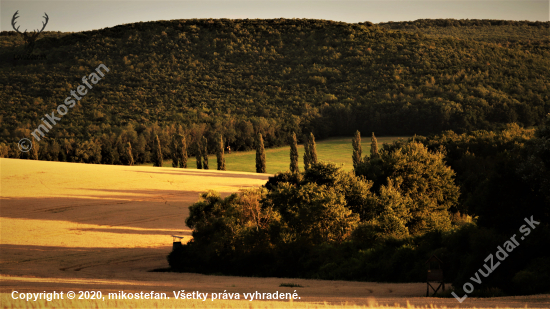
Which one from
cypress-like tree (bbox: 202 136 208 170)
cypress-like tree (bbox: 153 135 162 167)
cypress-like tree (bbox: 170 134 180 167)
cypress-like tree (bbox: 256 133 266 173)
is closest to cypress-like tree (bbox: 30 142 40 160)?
cypress-like tree (bbox: 153 135 162 167)

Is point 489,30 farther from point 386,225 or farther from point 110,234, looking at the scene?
point 110,234

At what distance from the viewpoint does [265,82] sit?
151 meters

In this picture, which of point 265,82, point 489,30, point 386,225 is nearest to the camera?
point 386,225

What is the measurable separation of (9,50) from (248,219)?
121m

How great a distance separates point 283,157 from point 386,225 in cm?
6867

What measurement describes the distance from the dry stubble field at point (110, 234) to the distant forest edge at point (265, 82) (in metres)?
24.7

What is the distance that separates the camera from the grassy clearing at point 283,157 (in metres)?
90.9

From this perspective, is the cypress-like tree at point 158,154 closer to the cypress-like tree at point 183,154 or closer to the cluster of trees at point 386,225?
the cypress-like tree at point 183,154

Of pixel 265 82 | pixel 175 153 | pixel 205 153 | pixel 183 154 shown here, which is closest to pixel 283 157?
pixel 205 153

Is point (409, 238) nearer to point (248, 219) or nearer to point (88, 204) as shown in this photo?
point (248, 219)

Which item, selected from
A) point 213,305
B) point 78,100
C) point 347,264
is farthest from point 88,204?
point 78,100

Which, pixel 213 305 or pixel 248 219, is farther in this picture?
pixel 248 219

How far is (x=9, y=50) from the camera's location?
426ft

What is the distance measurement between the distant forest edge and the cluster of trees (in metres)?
57.2
